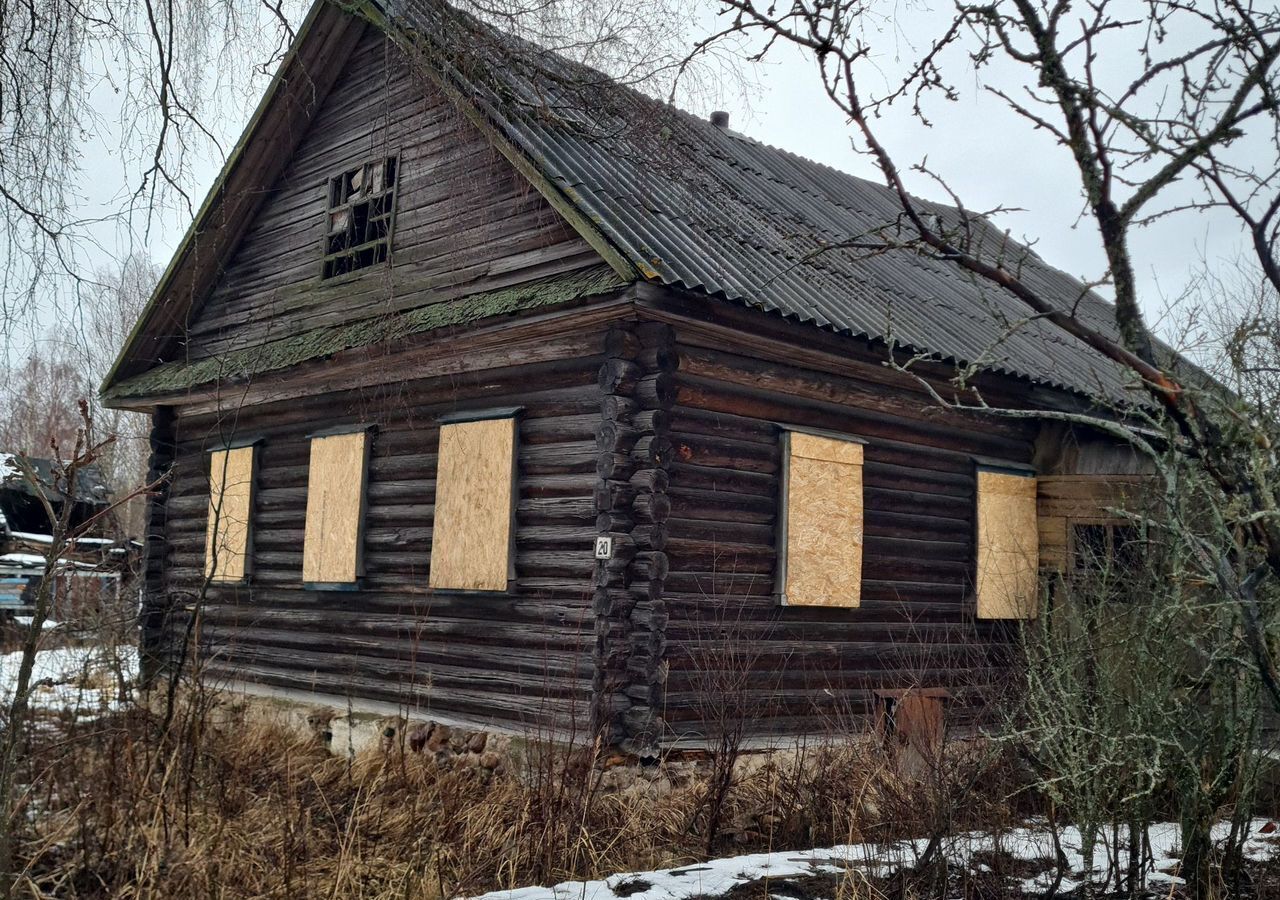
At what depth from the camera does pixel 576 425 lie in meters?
9.02

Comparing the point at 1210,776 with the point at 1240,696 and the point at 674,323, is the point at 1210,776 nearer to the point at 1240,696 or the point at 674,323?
the point at 1240,696

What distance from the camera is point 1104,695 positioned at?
5.86 metres

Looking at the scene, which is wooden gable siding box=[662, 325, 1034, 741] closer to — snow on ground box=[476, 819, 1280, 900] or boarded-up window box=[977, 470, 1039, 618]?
boarded-up window box=[977, 470, 1039, 618]

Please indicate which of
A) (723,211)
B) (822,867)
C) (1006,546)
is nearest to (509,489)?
(723,211)

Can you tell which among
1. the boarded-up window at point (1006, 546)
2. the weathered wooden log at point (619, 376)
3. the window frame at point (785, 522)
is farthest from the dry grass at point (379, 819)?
the boarded-up window at point (1006, 546)

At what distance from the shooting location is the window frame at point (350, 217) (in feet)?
37.1

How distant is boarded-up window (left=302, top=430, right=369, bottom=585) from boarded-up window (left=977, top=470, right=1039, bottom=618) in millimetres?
5684

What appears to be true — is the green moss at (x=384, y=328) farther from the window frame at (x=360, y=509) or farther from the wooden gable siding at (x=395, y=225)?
the window frame at (x=360, y=509)

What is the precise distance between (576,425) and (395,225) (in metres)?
3.42

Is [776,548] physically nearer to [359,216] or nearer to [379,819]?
[379,819]

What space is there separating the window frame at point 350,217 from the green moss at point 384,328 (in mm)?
785

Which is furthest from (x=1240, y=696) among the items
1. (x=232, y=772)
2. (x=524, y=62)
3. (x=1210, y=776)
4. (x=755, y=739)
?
(x=232, y=772)

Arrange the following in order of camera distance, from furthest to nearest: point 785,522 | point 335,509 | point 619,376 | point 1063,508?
point 1063,508, point 335,509, point 785,522, point 619,376

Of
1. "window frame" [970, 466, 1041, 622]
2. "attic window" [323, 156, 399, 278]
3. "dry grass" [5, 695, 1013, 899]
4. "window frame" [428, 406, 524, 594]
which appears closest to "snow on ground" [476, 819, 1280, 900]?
"dry grass" [5, 695, 1013, 899]
